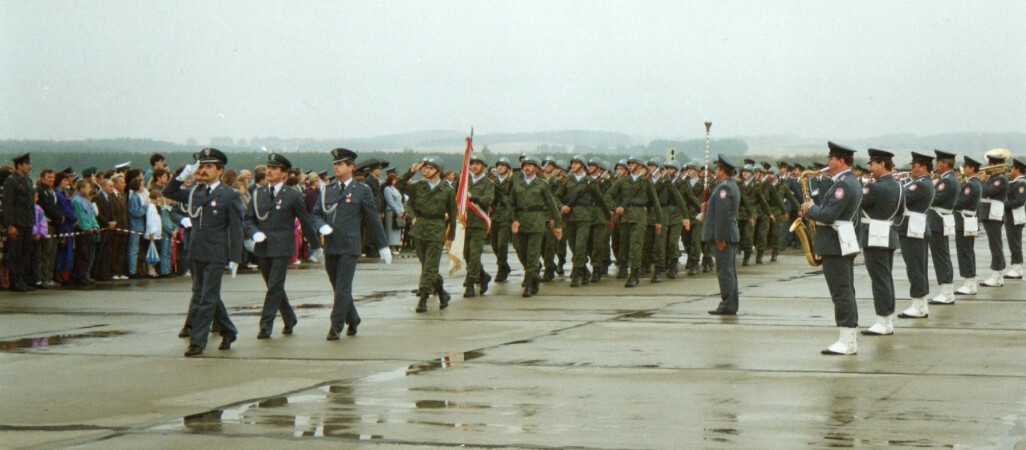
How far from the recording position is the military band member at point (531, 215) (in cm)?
1923

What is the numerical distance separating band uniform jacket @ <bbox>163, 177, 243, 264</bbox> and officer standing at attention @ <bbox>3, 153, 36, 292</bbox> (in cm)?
745

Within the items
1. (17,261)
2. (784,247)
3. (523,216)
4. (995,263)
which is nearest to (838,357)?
(523,216)

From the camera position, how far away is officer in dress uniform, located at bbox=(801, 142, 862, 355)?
12.2 m

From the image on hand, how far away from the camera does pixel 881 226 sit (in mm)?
13555

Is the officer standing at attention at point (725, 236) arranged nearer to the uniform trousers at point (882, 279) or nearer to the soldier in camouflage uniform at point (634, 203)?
the uniform trousers at point (882, 279)

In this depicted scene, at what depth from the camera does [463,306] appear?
17.3 metres

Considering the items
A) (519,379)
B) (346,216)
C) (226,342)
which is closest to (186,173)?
(346,216)

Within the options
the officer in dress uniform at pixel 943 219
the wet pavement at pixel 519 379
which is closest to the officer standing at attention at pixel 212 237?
the wet pavement at pixel 519 379

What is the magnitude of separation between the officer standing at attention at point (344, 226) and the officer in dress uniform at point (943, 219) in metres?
7.13

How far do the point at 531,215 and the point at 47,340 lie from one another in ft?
25.5

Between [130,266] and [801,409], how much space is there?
49.3ft

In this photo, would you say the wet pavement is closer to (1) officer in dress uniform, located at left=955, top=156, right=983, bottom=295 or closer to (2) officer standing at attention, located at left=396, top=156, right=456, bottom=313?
(2) officer standing at attention, located at left=396, top=156, right=456, bottom=313

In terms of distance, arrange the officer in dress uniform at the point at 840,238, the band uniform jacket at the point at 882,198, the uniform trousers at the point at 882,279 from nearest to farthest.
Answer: the officer in dress uniform at the point at 840,238 < the band uniform jacket at the point at 882,198 < the uniform trousers at the point at 882,279

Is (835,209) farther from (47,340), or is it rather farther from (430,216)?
(47,340)
